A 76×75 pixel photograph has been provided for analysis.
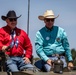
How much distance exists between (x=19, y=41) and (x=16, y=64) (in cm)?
48

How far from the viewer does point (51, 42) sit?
29.8 feet

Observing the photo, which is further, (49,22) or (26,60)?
(49,22)

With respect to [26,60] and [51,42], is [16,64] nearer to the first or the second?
[26,60]

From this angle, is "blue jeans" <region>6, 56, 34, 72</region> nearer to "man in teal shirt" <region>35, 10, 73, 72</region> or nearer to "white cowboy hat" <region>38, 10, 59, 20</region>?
"man in teal shirt" <region>35, 10, 73, 72</region>

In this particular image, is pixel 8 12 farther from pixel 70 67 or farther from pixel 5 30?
pixel 70 67

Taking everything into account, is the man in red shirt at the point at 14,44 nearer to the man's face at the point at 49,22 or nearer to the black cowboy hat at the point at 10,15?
the black cowboy hat at the point at 10,15

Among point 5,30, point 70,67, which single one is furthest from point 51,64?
point 5,30

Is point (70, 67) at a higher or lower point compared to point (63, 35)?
lower

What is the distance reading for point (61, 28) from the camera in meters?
9.27

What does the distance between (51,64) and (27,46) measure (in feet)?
2.22

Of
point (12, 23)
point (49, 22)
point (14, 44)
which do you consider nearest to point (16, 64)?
point (14, 44)

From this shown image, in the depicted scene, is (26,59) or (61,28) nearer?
(26,59)

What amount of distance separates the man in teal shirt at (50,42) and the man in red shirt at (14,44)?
26cm

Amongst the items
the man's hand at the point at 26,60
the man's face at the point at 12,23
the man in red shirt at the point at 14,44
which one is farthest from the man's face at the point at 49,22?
the man's hand at the point at 26,60
